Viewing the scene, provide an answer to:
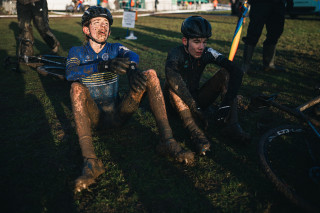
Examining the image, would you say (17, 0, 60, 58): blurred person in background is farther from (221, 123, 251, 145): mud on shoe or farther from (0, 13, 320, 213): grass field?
(221, 123, 251, 145): mud on shoe

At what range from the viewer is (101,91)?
279cm

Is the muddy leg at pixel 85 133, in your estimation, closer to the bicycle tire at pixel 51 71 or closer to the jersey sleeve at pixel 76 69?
the jersey sleeve at pixel 76 69

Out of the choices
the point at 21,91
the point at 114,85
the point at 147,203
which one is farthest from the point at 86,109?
the point at 21,91

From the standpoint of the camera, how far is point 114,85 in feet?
9.53

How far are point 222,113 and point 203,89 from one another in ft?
1.75

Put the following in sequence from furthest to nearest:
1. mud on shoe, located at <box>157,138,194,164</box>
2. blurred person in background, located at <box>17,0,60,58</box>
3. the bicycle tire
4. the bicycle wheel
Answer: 1. blurred person in background, located at <box>17,0,60,58</box>
2. the bicycle tire
3. mud on shoe, located at <box>157,138,194,164</box>
4. the bicycle wheel

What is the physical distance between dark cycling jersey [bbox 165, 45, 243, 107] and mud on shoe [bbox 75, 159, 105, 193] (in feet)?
4.30

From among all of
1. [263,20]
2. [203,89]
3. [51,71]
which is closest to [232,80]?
[203,89]

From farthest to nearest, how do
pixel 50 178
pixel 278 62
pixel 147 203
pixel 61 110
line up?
pixel 278 62
pixel 61 110
pixel 50 178
pixel 147 203

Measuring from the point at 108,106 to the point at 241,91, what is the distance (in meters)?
3.22

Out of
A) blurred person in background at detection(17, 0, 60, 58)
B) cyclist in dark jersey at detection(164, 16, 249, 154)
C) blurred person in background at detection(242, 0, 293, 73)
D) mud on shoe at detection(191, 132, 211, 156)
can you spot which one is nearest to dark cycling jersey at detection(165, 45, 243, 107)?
cyclist in dark jersey at detection(164, 16, 249, 154)

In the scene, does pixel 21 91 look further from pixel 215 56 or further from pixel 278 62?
pixel 278 62

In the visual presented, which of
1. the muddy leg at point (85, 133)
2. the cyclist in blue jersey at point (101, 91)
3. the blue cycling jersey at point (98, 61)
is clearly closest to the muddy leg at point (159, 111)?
the cyclist in blue jersey at point (101, 91)

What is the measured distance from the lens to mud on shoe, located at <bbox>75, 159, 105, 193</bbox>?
1.96m
